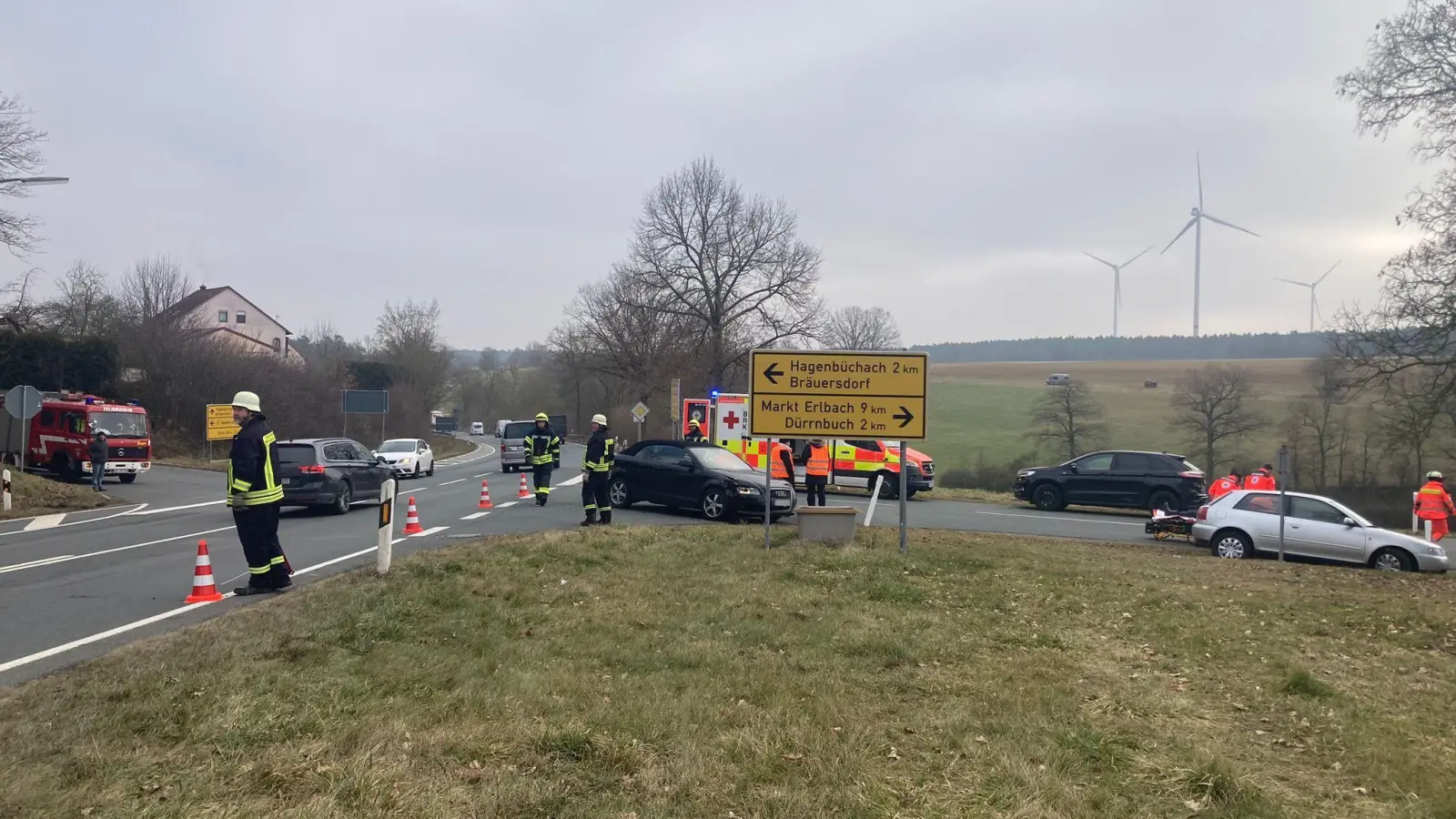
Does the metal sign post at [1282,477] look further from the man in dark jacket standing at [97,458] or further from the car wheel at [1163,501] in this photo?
the man in dark jacket standing at [97,458]

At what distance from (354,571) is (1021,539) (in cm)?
1085

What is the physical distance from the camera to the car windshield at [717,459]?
61.2 ft

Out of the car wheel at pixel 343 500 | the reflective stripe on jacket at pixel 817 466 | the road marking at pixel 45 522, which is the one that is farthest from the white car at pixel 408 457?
→ the reflective stripe on jacket at pixel 817 466

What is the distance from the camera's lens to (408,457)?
35.9 meters

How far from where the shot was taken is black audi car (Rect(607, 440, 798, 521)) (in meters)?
18.0

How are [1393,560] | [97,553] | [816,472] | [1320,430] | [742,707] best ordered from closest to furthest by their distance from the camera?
1. [742,707]
2. [97,553]
3. [1393,560]
4. [816,472]
5. [1320,430]

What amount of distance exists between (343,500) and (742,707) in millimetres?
15875

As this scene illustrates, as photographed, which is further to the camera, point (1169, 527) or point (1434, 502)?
point (1169, 527)

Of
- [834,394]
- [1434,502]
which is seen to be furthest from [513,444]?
[1434,502]

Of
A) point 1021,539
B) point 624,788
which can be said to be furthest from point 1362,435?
point 624,788

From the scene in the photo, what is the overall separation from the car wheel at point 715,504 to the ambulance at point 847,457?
7.51 metres

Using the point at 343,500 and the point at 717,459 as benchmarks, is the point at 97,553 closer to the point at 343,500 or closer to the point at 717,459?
the point at 343,500

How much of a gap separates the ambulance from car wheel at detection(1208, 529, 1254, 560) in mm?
10378

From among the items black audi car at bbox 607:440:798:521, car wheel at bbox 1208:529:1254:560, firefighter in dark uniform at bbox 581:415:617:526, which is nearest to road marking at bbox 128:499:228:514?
black audi car at bbox 607:440:798:521
